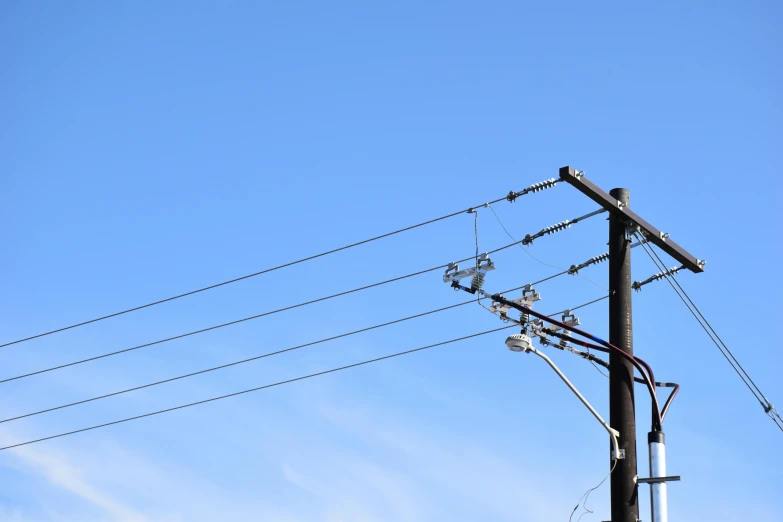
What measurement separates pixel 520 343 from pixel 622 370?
4.30ft

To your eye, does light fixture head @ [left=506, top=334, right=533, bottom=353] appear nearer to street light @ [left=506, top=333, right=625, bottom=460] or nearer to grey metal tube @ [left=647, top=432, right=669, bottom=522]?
street light @ [left=506, top=333, right=625, bottom=460]

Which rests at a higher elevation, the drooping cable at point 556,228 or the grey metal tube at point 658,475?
the drooping cable at point 556,228

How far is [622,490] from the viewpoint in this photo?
38.1ft

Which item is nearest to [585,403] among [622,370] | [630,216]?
[622,370]

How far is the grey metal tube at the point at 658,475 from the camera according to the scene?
36.8 feet

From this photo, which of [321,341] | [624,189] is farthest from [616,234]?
[321,341]

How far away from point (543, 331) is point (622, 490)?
2513 millimetres

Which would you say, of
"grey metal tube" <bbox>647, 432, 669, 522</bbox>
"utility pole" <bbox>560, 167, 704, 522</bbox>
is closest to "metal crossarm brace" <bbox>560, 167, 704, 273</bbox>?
"utility pole" <bbox>560, 167, 704, 522</bbox>

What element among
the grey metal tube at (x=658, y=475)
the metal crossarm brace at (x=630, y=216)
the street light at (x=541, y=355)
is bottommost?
the grey metal tube at (x=658, y=475)

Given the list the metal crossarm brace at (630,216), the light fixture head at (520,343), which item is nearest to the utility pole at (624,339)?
the metal crossarm brace at (630,216)

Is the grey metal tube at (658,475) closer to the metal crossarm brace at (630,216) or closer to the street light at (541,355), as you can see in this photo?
the street light at (541,355)

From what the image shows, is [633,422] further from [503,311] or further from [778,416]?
Result: [778,416]

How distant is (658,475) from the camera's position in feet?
37.5

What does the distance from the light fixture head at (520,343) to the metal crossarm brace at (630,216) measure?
82.0 inches
